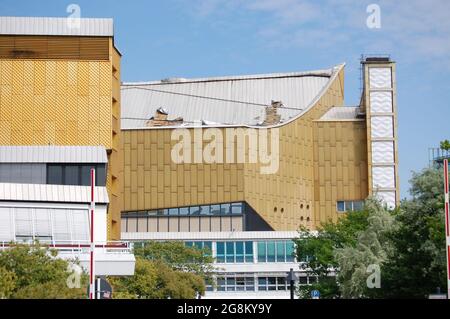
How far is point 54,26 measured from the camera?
3238 inches

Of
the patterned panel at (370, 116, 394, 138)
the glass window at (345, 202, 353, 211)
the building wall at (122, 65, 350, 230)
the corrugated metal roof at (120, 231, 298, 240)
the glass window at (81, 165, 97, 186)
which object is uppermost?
the patterned panel at (370, 116, 394, 138)

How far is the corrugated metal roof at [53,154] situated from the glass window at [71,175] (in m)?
0.53

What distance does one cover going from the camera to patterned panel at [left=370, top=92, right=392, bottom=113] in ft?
463

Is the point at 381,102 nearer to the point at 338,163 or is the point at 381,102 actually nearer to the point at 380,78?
the point at 380,78

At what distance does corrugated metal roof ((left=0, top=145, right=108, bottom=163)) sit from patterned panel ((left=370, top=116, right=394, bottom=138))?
224 ft

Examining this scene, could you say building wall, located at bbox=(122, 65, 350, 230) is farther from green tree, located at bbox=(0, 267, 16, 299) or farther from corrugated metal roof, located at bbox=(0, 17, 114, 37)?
green tree, located at bbox=(0, 267, 16, 299)

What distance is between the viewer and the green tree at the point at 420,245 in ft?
144

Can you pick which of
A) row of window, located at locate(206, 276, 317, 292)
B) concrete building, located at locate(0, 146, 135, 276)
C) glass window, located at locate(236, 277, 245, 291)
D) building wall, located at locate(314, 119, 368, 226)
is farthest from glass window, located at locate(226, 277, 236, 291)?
concrete building, located at locate(0, 146, 135, 276)

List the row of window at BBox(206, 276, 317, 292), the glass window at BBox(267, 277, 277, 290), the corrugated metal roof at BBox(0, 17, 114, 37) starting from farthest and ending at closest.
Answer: the glass window at BBox(267, 277, 277, 290) → the row of window at BBox(206, 276, 317, 292) → the corrugated metal roof at BBox(0, 17, 114, 37)

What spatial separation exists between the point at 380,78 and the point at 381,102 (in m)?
3.29

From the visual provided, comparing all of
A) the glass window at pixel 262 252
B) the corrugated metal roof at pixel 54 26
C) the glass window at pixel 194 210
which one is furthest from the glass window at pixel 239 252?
the corrugated metal roof at pixel 54 26

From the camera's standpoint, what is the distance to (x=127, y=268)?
4684 centimetres

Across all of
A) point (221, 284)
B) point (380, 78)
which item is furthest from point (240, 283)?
point (380, 78)
